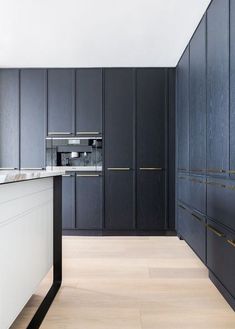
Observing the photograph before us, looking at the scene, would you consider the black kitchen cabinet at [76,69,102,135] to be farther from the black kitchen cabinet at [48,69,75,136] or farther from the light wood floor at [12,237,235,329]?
the light wood floor at [12,237,235,329]

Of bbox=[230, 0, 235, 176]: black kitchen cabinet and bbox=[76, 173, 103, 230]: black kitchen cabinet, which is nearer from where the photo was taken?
bbox=[230, 0, 235, 176]: black kitchen cabinet

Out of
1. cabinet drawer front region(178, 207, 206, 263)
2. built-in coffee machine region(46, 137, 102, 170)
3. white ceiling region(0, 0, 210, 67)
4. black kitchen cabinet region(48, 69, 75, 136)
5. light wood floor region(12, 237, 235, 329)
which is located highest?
white ceiling region(0, 0, 210, 67)

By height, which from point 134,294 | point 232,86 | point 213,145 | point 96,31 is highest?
point 96,31

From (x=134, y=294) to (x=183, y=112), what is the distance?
8.07ft

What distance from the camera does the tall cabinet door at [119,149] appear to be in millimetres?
4891

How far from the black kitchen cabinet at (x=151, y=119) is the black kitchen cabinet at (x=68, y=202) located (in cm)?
101

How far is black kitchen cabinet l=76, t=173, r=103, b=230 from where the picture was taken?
4.90 m

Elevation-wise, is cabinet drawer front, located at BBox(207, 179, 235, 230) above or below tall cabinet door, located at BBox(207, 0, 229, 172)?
below

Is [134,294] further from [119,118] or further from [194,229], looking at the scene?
[119,118]

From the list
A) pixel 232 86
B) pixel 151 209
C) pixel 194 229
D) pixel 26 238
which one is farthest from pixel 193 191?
pixel 26 238

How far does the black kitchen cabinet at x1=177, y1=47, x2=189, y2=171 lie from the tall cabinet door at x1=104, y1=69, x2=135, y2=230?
0.68 metres

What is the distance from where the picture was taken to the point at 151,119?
16.1ft

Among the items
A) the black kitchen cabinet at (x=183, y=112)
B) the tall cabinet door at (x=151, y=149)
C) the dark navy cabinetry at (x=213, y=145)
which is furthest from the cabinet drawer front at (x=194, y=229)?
the black kitchen cabinet at (x=183, y=112)

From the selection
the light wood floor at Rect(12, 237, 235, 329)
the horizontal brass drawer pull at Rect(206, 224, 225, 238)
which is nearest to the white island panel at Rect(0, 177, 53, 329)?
the light wood floor at Rect(12, 237, 235, 329)
